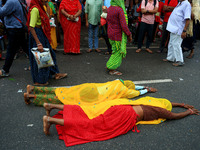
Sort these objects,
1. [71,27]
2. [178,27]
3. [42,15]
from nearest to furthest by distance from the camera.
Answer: [42,15]
[178,27]
[71,27]

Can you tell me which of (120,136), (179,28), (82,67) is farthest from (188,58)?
(120,136)

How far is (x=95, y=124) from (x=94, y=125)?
2 cm

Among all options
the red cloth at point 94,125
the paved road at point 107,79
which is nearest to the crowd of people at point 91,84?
the red cloth at point 94,125

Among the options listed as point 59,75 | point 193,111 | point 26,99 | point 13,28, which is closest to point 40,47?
point 59,75

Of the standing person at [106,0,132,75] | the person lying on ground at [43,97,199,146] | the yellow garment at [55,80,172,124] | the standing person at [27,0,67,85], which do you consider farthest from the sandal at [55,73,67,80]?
the person lying on ground at [43,97,199,146]

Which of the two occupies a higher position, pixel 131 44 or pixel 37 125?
pixel 131 44

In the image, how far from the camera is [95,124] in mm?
2344

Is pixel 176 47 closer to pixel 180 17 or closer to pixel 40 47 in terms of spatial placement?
pixel 180 17

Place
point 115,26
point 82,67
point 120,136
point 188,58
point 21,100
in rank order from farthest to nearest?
point 188,58 < point 82,67 < point 115,26 < point 21,100 < point 120,136

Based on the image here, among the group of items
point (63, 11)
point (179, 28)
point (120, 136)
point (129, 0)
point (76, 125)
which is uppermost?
point (129, 0)

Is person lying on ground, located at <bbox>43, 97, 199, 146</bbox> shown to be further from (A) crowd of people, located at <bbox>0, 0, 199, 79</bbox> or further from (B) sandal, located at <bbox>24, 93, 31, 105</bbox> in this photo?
(A) crowd of people, located at <bbox>0, 0, 199, 79</bbox>

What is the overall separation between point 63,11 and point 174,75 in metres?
3.83

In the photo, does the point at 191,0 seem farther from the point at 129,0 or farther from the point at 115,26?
the point at 129,0

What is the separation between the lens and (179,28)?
4945mm
